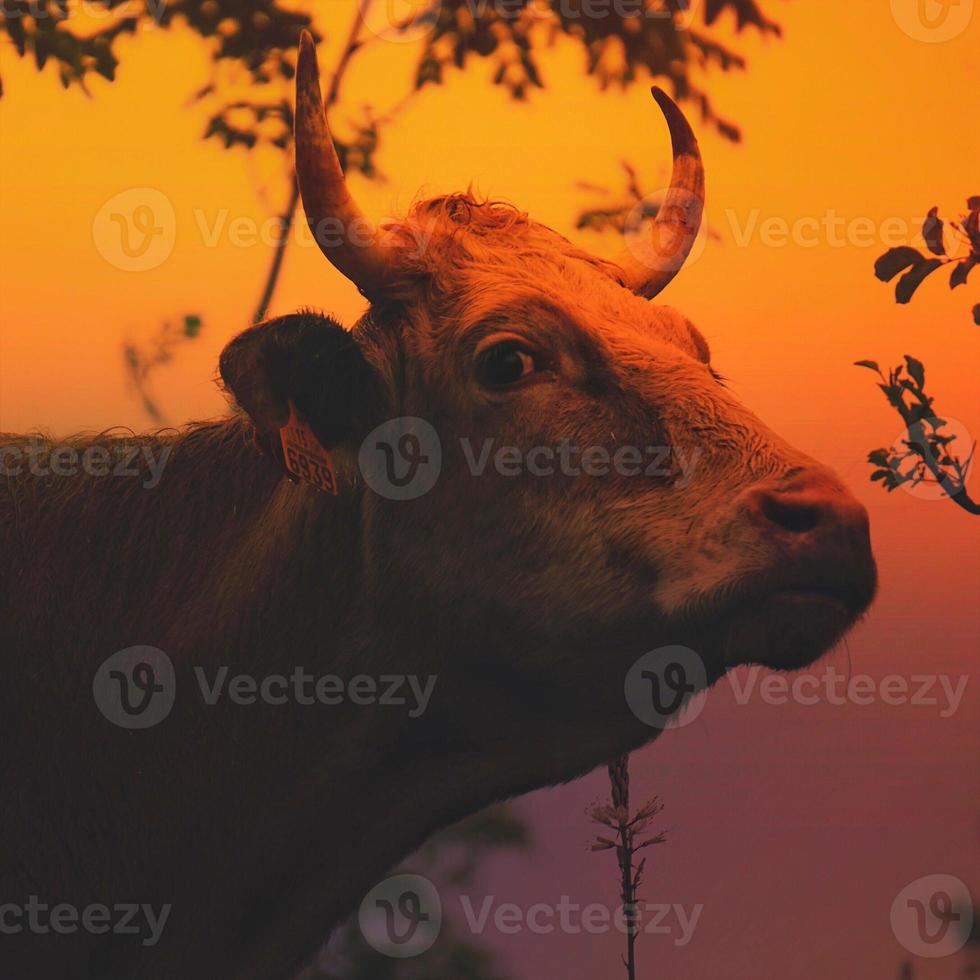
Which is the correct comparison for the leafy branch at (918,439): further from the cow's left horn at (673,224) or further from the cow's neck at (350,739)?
the cow's neck at (350,739)

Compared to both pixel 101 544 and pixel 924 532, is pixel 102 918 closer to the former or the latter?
pixel 101 544

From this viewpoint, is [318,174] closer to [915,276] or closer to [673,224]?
[673,224]

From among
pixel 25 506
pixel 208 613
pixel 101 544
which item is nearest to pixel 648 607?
pixel 208 613

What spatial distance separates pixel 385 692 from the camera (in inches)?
110

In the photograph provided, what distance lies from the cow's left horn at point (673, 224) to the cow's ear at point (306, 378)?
0.73 meters

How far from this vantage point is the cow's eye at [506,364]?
108 inches

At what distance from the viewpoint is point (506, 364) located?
2764 millimetres
